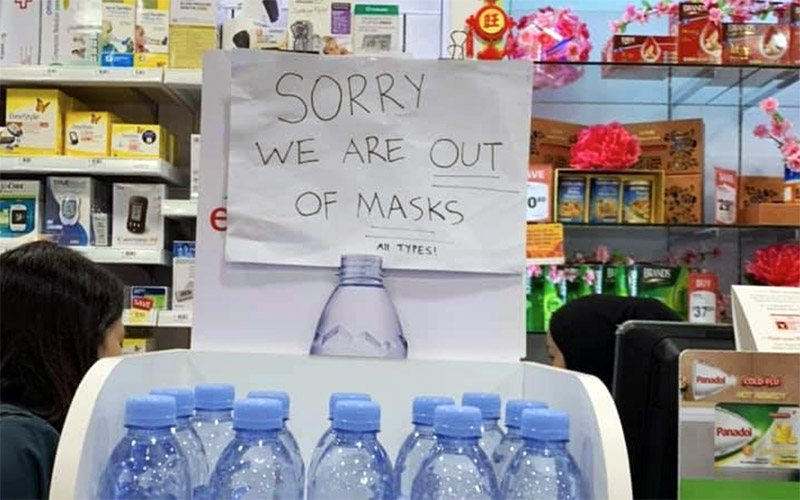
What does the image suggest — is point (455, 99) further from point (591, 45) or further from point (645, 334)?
point (591, 45)

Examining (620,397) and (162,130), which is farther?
(162,130)

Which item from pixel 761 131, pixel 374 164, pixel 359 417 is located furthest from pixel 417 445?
pixel 761 131

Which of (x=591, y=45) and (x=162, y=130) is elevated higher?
(x=591, y=45)

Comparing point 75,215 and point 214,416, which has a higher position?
point 75,215

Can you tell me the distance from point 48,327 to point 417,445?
40.1 inches

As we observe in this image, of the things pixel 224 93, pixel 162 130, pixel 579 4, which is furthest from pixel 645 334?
pixel 579 4

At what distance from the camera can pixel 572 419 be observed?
3.41ft

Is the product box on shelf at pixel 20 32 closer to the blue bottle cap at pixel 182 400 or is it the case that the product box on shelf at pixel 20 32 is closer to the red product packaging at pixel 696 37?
the red product packaging at pixel 696 37

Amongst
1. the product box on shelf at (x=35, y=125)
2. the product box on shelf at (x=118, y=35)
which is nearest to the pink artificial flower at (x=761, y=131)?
the product box on shelf at (x=118, y=35)

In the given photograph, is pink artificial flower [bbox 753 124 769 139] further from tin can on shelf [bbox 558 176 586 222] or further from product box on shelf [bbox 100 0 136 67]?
product box on shelf [bbox 100 0 136 67]

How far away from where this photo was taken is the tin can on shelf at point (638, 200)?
3.33 metres

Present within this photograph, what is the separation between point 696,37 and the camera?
11.0 ft

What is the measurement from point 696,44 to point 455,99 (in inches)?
90.6

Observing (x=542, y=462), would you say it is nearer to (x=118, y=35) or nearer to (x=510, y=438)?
(x=510, y=438)
